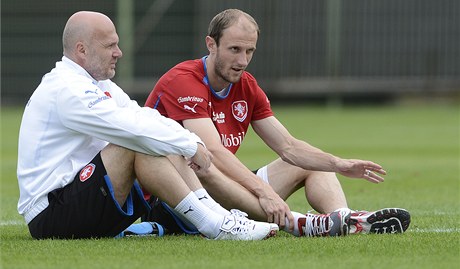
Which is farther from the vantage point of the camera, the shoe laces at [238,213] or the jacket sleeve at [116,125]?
the shoe laces at [238,213]

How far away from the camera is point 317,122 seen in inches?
907

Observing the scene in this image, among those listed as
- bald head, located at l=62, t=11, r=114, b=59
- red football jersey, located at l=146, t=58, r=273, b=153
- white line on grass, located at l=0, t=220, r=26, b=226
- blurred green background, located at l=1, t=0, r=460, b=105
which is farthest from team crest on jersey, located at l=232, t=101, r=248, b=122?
blurred green background, located at l=1, t=0, r=460, b=105

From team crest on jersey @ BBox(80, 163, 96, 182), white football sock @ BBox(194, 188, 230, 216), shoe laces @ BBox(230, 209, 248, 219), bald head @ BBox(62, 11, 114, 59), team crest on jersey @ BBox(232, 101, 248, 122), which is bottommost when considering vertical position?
shoe laces @ BBox(230, 209, 248, 219)

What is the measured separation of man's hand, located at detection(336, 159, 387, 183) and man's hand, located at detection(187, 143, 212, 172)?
1.12 metres

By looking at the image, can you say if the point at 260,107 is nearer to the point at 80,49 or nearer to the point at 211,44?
the point at 211,44

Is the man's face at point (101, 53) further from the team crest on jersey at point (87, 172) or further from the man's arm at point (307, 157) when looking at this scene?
the man's arm at point (307, 157)

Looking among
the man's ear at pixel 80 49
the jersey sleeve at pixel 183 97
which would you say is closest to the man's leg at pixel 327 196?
the jersey sleeve at pixel 183 97

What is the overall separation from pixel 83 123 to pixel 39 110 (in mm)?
335

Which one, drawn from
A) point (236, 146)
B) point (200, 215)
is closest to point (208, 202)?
point (200, 215)

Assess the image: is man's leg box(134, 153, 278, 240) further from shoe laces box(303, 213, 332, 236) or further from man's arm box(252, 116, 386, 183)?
man's arm box(252, 116, 386, 183)

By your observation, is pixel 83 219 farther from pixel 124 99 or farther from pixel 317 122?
pixel 317 122

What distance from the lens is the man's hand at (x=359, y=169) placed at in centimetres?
733

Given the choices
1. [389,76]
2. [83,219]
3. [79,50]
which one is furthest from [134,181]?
[389,76]

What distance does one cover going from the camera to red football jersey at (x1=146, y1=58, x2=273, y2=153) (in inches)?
A: 295
